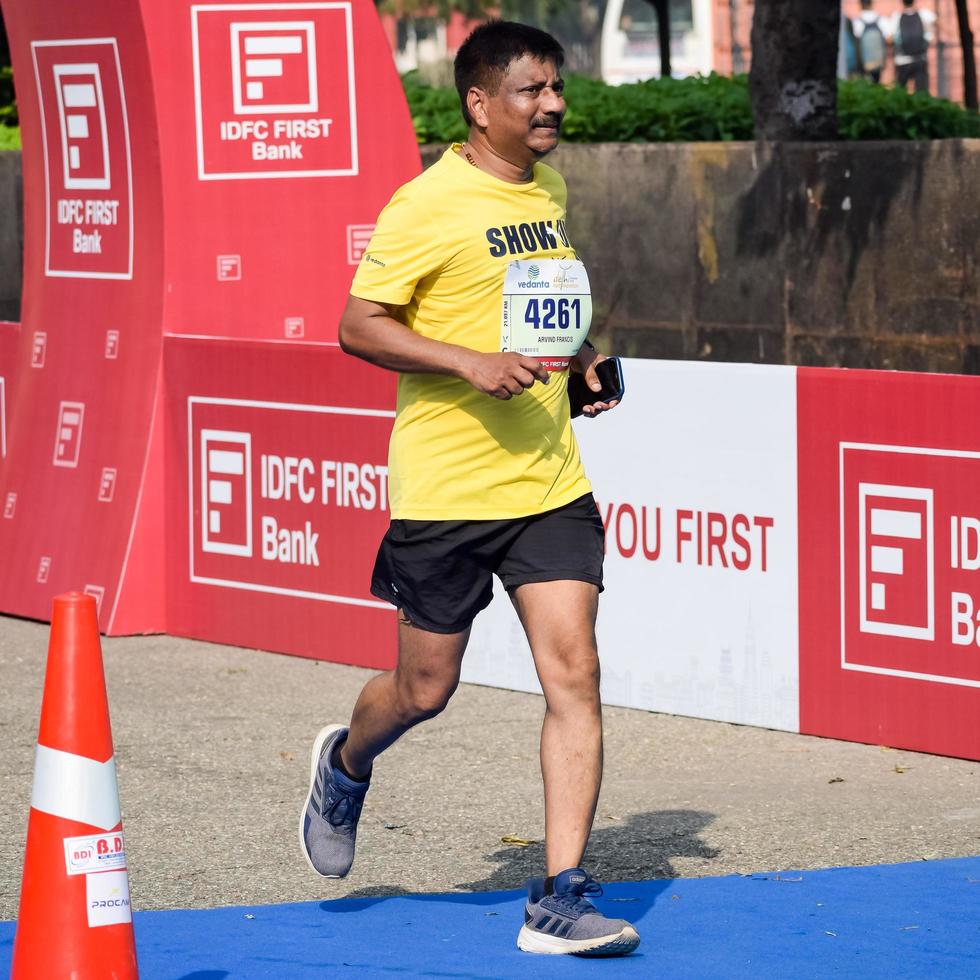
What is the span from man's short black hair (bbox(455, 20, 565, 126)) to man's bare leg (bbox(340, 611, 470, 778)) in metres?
1.21

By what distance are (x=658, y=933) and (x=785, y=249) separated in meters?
8.47

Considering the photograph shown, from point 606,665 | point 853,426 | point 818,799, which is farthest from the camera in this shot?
point 606,665

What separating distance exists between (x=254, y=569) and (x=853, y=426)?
2936mm

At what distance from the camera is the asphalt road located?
18.8ft

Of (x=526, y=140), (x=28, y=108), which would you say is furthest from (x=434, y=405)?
(x=28, y=108)

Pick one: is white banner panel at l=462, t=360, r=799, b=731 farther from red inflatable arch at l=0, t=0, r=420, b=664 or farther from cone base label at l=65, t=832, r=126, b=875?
cone base label at l=65, t=832, r=126, b=875

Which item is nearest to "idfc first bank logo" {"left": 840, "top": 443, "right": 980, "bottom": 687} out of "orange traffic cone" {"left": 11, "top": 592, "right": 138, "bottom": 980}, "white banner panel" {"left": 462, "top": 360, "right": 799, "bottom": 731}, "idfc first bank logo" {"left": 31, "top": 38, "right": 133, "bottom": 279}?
"white banner panel" {"left": 462, "top": 360, "right": 799, "bottom": 731}

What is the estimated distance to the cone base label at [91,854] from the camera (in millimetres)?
4262

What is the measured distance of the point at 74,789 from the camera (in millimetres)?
4270

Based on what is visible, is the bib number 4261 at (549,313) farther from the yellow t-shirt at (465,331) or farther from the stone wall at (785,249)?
the stone wall at (785,249)

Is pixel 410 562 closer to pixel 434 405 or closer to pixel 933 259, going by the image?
pixel 434 405

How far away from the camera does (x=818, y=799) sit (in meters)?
6.42

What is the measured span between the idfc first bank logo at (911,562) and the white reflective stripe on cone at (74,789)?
10.8 ft

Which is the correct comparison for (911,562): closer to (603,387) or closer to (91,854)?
(603,387)
